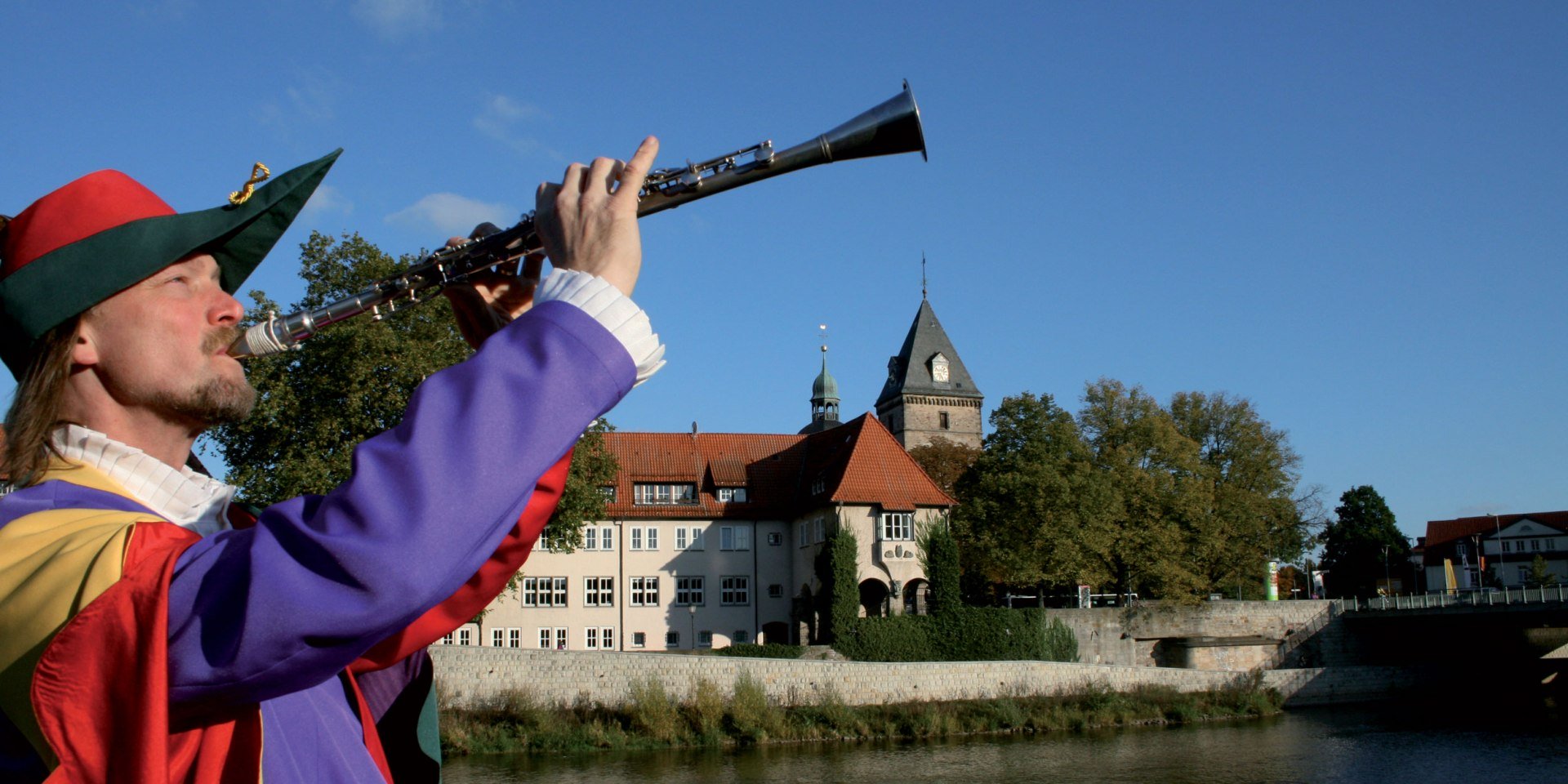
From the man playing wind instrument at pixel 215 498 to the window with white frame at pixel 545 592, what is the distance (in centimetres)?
4569

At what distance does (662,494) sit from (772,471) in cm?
462

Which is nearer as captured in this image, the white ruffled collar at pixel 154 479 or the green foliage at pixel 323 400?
the white ruffled collar at pixel 154 479

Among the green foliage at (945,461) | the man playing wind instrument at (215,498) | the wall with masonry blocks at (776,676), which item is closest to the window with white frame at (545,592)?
the wall with masonry blocks at (776,676)

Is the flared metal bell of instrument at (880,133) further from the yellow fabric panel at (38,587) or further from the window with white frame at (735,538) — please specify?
the window with white frame at (735,538)

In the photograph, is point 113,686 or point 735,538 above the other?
point 735,538

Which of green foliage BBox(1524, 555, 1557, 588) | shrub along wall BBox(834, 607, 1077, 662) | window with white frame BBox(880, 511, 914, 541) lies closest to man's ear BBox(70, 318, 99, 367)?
shrub along wall BBox(834, 607, 1077, 662)

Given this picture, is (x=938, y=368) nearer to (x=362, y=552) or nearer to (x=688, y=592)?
(x=688, y=592)

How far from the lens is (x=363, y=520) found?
3.95 ft

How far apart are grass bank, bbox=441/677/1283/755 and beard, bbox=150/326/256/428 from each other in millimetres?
26421

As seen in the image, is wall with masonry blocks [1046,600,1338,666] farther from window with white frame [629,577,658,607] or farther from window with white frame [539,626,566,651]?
window with white frame [539,626,566,651]

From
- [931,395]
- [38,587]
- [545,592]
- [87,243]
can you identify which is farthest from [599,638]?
[38,587]

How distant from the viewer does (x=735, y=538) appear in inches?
1909

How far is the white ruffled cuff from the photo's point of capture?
4.75 feet

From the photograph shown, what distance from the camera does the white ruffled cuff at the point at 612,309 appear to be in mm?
1446
